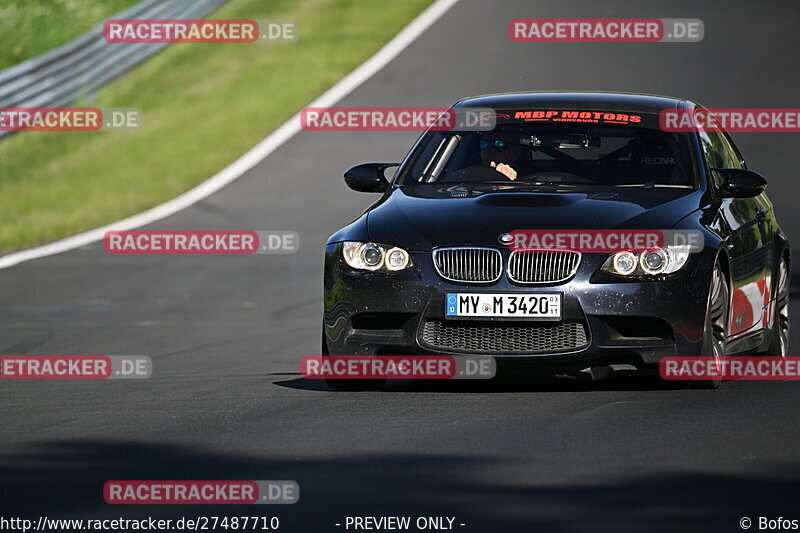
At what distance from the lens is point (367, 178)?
9758mm

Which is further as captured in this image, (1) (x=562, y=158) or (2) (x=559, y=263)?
(1) (x=562, y=158)

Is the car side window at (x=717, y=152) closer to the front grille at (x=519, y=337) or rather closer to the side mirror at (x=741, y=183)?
the side mirror at (x=741, y=183)

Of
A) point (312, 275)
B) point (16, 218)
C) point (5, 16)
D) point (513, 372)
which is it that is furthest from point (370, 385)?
point (5, 16)

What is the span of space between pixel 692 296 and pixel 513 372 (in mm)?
981

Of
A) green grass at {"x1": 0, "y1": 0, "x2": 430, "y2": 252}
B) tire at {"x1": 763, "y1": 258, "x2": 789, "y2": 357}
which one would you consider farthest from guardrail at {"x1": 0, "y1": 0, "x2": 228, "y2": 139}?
tire at {"x1": 763, "y1": 258, "x2": 789, "y2": 357}

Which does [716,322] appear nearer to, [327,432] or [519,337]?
[519,337]

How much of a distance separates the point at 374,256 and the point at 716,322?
1.83 meters

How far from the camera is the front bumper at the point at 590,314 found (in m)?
8.24

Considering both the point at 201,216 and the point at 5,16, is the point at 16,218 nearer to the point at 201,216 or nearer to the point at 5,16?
the point at 201,216

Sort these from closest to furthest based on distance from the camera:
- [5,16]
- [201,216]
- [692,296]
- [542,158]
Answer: [692,296] → [542,158] → [201,216] → [5,16]

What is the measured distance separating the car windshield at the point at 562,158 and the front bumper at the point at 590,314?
43.5 inches

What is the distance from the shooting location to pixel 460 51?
90.2 feet

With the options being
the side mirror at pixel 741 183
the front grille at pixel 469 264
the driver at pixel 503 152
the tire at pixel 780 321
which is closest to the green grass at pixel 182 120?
the driver at pixel 503 152

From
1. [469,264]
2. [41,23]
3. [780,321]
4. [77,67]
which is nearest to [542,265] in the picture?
[469,264]
